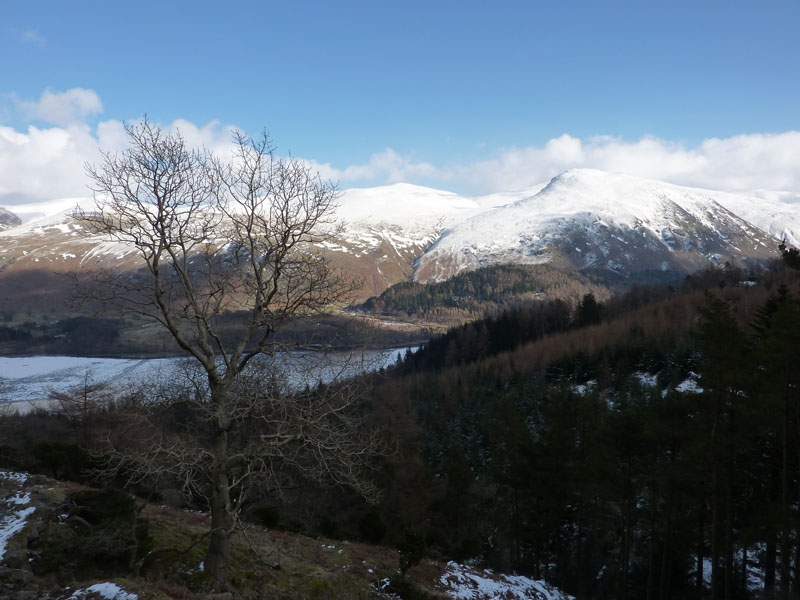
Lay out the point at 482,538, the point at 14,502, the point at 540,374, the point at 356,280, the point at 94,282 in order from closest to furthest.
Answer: the point at 94,282, the point at 356,280, the point at 14,502, the point at 482,538, the point at 540,374

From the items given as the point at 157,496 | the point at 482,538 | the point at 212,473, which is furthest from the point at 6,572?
the point at 482,538

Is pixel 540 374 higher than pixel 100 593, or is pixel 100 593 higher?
pixel 100 593

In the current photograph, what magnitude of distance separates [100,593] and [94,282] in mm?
7067

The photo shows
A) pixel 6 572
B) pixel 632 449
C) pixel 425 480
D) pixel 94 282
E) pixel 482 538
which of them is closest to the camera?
pixel 6 572

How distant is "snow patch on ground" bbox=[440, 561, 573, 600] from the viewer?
65.9 feet

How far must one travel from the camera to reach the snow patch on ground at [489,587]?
65.9 feet

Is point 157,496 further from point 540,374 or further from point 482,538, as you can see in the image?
point 540,374

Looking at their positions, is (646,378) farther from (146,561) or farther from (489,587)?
(146,561)

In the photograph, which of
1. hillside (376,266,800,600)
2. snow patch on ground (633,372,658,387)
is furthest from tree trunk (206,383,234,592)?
snow patch on ground (633,372,658,387)

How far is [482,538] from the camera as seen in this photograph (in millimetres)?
43062

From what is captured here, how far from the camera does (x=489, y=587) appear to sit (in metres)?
21.5

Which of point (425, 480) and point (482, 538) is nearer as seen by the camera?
point (425, 480)

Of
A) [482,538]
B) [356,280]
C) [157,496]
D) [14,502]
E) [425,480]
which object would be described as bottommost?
[482,538]

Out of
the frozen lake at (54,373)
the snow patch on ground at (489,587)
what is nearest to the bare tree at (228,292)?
the snow patch on ground at (489,587)
